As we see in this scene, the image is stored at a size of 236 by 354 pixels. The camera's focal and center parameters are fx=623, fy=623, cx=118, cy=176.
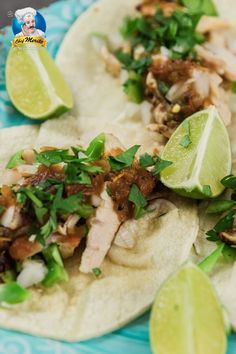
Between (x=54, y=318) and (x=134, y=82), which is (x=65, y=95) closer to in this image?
(x=134, y=82)

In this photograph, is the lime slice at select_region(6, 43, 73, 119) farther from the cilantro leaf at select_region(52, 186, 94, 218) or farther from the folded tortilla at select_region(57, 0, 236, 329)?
the cilantro leaf at select_region(52, 186, 94, 218)

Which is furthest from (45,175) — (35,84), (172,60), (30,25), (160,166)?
(172,60)

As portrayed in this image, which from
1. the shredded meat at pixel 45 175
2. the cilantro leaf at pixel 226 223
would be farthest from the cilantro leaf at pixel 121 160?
the cilantro leaf at pixel 226 223

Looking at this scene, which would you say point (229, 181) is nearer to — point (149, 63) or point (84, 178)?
point (84, 178)

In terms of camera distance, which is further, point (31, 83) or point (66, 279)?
point (31, 83)

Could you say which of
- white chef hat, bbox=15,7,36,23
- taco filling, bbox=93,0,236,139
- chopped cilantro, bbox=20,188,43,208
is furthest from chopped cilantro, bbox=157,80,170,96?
chopped cilantro, bbox=20,188,43,208

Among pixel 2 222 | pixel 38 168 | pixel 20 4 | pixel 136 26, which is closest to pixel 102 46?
pixel 136 26

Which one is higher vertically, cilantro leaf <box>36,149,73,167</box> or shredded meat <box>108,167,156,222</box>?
cilantro leaf <box>36,149,73,167</box>
